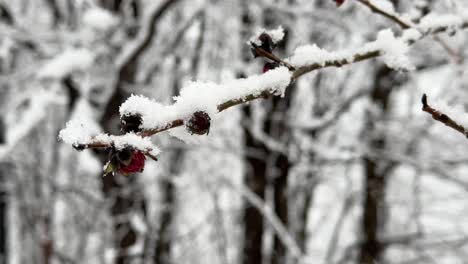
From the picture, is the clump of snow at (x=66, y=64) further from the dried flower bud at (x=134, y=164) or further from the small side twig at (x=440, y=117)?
the small side twig at (x=440, y=117)

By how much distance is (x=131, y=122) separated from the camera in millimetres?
676

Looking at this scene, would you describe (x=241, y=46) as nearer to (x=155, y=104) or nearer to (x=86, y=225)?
(x=86, y=225)

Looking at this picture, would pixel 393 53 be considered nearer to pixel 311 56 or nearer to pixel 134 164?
pixel 311 56

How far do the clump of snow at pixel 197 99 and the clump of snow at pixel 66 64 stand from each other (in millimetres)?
2668

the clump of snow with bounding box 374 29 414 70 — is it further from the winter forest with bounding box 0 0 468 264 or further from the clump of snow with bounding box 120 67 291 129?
the winter forest with bounding box 0 0 468 264

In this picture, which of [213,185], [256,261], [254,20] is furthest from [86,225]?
[254,20]

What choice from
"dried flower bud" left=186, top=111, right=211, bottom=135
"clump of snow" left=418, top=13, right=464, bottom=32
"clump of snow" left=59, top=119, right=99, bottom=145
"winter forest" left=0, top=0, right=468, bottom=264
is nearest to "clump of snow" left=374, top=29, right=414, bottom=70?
"clump of snow" left=418, top=13, right=464, bottom=32

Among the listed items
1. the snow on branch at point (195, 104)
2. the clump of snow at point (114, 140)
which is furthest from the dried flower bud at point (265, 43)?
the clump of snow at point (114, 140)

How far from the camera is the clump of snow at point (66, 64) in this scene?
317 cm

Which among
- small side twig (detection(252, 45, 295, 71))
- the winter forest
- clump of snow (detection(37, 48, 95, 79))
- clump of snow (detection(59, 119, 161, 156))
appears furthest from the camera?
the winter forest

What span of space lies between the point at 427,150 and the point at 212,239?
3.40 metres

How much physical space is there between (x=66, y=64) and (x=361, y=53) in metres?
2.68

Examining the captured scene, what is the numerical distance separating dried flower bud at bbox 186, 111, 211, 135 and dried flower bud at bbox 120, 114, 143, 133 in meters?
0.07

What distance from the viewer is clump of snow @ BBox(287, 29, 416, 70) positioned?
889 mm
